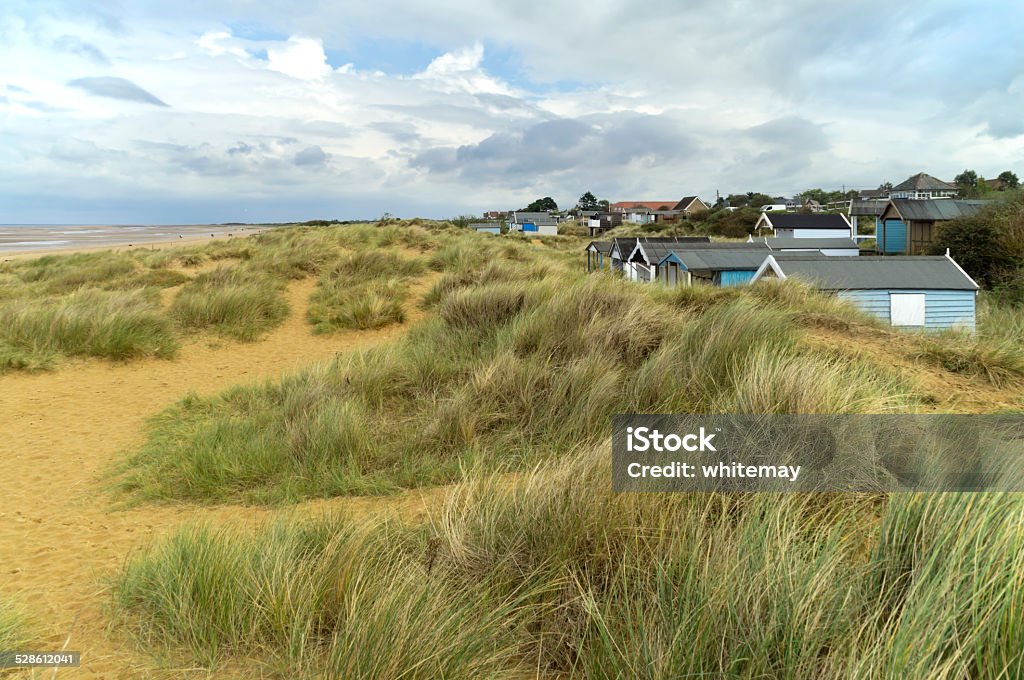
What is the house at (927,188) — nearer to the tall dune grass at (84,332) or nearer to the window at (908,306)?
the window at (908,306)

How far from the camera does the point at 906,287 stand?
13938 mm

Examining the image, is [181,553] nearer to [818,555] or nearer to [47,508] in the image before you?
[47,508]

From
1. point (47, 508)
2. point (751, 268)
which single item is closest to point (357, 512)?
point (47, 508)

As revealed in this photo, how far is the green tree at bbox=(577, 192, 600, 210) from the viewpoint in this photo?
146750mm

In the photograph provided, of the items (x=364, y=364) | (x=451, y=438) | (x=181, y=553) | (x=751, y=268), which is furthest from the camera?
(x=751, y=268)

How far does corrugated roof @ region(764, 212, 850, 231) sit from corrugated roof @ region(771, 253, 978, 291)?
34.6 metres

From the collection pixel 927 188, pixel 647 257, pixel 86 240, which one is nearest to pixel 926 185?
pixel 927 188

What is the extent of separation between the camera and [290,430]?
516cm

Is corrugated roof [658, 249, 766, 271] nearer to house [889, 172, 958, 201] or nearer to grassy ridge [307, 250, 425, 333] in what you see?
grassy ridge [307, 250, 425, 333]

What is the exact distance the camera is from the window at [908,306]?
1380 centimetres

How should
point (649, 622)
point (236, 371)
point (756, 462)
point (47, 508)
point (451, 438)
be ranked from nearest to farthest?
point (649, 622)
point (756, 462)
point (47, 508)
point (451, 438)
point (236, 371)

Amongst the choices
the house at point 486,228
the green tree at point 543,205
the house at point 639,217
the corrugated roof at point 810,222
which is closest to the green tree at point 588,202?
the green tree at point 543,205

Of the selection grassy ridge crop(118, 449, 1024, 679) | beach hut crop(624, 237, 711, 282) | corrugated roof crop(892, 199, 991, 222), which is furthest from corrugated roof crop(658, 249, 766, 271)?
corrugated roof crop(892, 199, 991, 222)

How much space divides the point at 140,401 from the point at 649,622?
26.3ft
